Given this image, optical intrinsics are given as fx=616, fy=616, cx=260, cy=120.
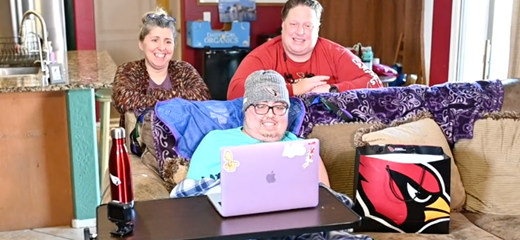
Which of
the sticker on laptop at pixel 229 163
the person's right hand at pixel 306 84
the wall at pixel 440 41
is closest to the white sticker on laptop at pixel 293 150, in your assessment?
the sticker on laptop at pixel 229 163

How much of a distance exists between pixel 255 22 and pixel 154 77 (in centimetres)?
317

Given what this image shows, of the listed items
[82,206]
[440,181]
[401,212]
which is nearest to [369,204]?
[401,212]

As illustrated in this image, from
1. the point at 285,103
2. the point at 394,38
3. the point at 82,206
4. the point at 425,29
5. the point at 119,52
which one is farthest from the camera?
the point at 119,52

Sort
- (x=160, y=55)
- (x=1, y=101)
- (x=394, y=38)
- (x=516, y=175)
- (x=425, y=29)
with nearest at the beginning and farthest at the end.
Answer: (x=516, y=175) < (x=160, y=55) < (x=1, y=101) < (x=425, y=29) < (x=394, y=38)

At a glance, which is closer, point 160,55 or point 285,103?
point 285,103

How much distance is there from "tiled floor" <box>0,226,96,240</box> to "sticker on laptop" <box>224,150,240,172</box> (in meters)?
1.95

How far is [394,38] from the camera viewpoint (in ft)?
17.9

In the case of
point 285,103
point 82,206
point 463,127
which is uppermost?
point 285,103

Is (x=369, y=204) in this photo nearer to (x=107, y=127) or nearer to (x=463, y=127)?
(x=463, y=127)

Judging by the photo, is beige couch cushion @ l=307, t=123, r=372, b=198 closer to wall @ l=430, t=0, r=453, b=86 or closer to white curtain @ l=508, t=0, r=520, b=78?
white curtain @ l=508, t=0, r=520, b=78

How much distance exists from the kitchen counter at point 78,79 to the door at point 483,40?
2.56 meters

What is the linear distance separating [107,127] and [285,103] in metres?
2.12

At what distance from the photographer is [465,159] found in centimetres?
261

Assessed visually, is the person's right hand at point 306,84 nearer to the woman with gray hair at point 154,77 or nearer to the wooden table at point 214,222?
the woman with gray hair at point 154,77
